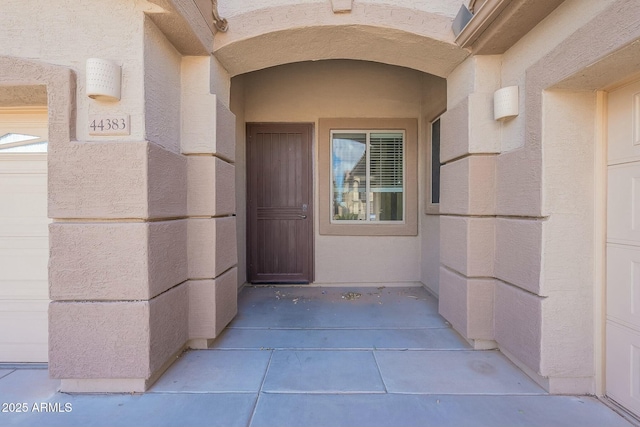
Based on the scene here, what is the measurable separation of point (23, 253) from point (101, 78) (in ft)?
5.43

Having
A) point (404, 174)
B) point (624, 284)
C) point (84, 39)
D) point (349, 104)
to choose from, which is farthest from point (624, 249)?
point (84, 39)

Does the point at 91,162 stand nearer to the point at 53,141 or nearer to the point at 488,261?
the point at 53,141

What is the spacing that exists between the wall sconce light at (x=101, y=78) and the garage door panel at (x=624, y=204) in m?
3.52

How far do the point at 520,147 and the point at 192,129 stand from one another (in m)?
2.83

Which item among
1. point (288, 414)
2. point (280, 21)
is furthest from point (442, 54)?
point (288, 414)

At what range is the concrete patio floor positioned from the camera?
6.34ft

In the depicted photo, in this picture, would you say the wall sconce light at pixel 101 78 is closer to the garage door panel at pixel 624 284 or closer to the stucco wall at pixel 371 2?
the stucco wall at pixel 371 2

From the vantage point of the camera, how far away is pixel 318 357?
2.67 m

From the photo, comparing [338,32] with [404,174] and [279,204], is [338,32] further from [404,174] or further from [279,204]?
[279,204]

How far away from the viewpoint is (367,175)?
492 centimetres

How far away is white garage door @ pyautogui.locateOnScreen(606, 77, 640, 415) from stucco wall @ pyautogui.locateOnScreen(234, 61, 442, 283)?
2.75 meters

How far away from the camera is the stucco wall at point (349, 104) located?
15.8 ft

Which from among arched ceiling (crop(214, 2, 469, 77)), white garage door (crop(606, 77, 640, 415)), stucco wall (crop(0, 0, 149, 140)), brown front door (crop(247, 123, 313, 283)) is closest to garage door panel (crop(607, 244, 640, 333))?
white garage door (crop(606, 77, 640, 415))

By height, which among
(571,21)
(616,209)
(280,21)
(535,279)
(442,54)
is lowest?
(535,279)
